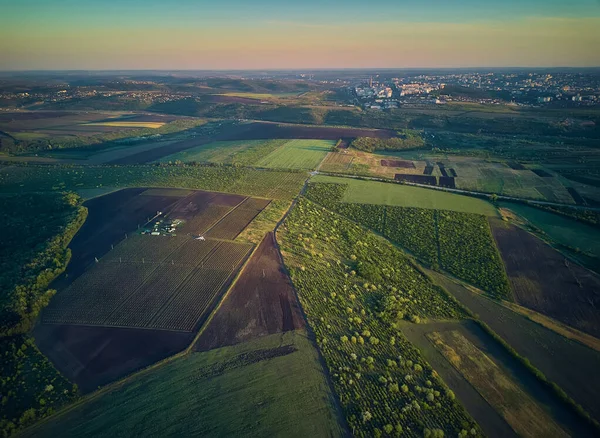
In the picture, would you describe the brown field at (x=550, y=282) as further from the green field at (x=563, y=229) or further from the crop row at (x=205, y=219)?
the crop row at (x=205, y=219)

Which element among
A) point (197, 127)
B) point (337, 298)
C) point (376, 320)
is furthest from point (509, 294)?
point (197, 127)

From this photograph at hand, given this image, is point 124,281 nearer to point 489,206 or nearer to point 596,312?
point 596,312

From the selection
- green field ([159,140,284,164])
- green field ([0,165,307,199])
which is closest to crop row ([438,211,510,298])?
green field ([0,165,307,199])

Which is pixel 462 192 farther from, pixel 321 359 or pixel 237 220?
pixel 321 359

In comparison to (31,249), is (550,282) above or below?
below

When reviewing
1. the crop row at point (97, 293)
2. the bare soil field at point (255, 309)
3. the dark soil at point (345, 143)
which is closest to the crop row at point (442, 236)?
the bare soil field at point (255, 309)

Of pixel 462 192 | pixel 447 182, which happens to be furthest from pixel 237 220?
pixel 447 182
